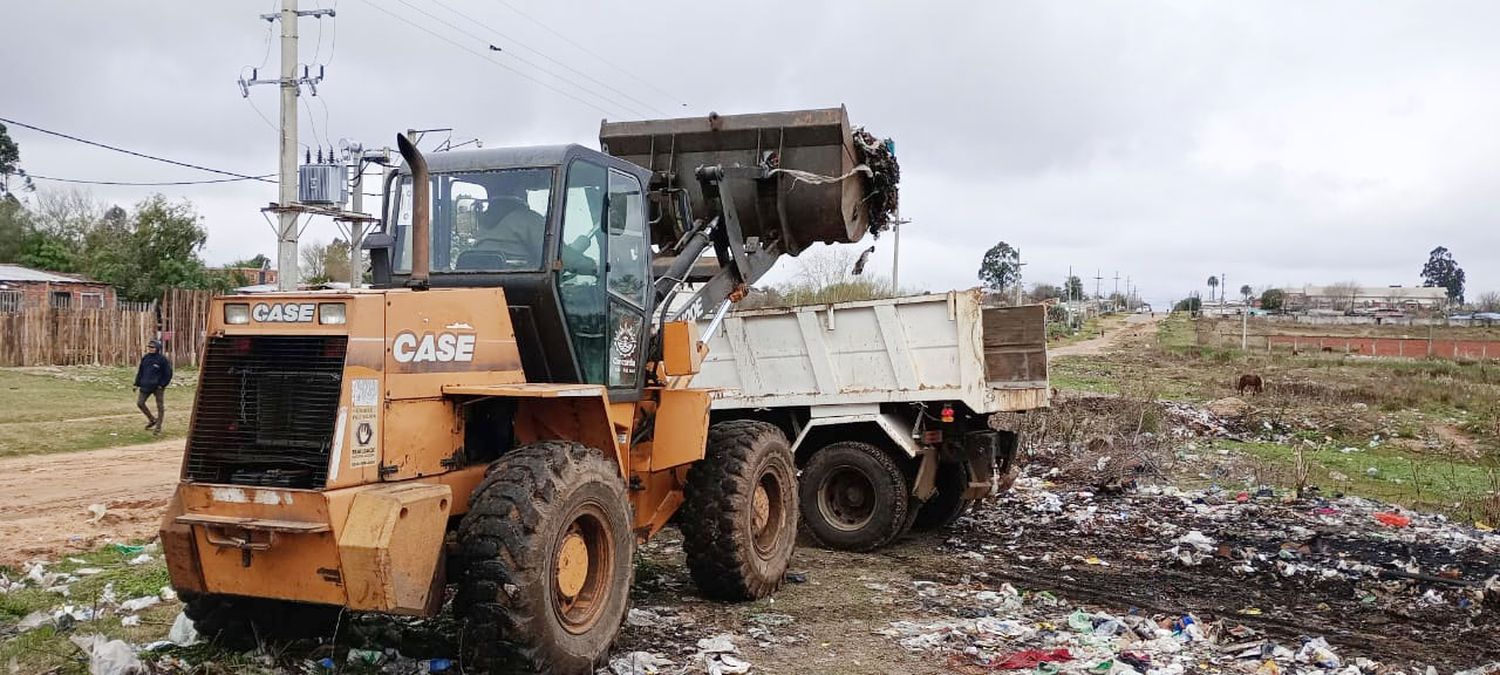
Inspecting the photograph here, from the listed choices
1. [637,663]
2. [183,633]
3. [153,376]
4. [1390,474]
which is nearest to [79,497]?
[153,376]

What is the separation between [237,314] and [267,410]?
18.5 inches

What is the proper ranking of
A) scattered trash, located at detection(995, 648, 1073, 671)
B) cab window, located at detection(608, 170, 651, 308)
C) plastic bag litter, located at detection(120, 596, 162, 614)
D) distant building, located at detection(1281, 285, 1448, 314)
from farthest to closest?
distant building, located at detection(1281, 285, 1448, 314)
plastic bag litter, located at detection(120, 596, 162, 614)
cab window, located at detection(608, 170, 651, 308)
scattered trash, located at detection(995, 648, 1073, 671)

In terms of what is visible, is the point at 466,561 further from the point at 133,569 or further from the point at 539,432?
the point at 133,569

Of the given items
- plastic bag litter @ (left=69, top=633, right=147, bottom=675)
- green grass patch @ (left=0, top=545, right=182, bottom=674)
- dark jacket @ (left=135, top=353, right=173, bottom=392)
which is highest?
dark jacket @ (left=135, top=353, right=173, bottom=392)

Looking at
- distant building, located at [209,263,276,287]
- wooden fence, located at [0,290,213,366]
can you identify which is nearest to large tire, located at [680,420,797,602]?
wooden fence, located at [0,290,213,366]

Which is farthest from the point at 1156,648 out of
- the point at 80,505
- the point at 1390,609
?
the point at 80,505

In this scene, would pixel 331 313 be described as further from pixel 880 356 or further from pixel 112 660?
pixel 880 356

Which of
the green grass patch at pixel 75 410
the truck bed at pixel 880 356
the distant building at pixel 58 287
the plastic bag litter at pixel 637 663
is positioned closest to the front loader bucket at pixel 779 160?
the truck bed at pixel 880 356

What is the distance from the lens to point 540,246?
550cm

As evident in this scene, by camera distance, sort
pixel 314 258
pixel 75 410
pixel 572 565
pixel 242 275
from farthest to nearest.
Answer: pixel 314 258 → pixel 242 275 → pixel 75 410 → pixel 572 565

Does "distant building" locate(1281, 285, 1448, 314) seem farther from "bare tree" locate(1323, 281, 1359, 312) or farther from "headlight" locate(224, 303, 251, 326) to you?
"headlight" locate(224, 303, 251, 326)

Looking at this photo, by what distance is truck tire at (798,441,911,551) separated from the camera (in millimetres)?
8641

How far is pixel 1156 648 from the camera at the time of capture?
19.1ft

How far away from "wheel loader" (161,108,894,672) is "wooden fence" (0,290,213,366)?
719 inches
